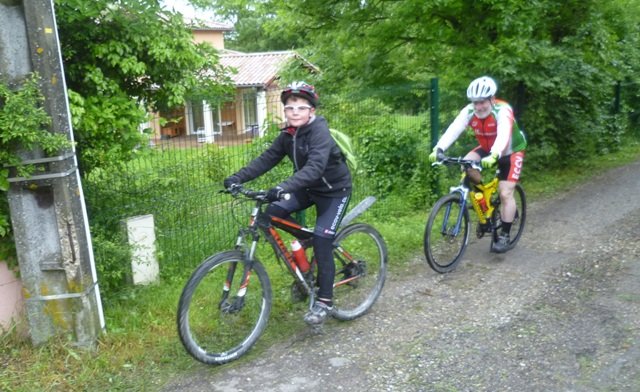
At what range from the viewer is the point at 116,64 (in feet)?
15.7

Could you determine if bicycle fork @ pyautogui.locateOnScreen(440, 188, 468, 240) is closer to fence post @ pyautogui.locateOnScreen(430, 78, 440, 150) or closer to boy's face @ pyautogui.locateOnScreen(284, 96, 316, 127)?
boy's face @ pyautogui.locateOnScreen(284, 96, 316, 127)

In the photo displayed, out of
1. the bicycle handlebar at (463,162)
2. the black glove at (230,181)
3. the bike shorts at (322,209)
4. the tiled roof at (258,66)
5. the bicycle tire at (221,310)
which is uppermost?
the tiled roof at (258,66)

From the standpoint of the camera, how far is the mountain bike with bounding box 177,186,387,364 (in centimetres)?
409

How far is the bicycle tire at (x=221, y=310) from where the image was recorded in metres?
4.00

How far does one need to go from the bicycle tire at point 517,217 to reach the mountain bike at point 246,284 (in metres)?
2.06

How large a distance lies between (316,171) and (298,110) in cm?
48

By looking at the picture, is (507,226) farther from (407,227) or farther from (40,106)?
(40,106)

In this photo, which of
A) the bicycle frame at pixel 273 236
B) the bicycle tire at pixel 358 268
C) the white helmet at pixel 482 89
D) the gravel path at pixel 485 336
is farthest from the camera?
the white helmet at pixel 482 89

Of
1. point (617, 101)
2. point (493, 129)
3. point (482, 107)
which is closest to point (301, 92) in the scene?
point (482, 107)

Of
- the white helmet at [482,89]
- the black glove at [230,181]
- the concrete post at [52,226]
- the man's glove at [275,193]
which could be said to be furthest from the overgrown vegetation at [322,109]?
the white helmet at [482,89]

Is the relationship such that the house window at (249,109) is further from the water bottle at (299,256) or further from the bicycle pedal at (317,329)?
the bicycle pedal at (317,329)

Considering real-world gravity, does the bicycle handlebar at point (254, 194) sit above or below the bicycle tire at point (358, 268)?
above

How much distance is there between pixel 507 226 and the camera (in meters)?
6.52

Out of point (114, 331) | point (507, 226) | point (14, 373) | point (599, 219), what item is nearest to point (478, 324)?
point (507, 226)
